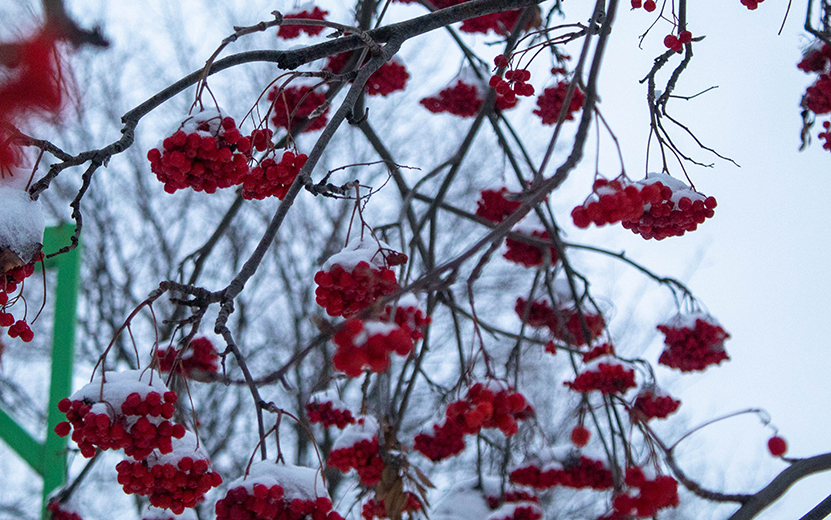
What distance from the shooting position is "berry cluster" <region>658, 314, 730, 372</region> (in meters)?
2.68

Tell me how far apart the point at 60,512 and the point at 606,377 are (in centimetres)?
199

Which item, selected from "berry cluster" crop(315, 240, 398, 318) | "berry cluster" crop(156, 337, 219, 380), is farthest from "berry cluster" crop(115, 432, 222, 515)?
"berry cluster" crop(156, 337, 219, 380)

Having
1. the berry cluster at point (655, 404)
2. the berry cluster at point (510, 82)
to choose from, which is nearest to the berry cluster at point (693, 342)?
the berry cluster at point (655, 404)

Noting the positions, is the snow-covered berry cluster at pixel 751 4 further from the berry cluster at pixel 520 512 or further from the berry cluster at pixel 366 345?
the berry cluster at pixel 520 512

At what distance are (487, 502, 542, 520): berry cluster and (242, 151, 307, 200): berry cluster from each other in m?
1.62

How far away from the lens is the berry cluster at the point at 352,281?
57.4 inches

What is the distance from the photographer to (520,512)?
2.53 m

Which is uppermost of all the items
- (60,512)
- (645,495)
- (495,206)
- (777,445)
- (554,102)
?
(554,102)

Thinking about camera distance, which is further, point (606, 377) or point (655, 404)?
point (655, 404)

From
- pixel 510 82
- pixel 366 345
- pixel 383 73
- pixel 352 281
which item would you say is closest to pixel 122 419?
pixel 352 281

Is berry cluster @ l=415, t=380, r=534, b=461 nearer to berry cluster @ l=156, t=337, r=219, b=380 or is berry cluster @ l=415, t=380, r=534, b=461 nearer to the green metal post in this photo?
berry cluster @ l=156, t=337, r=219, b=380

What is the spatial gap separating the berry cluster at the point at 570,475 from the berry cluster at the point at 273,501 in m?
1.18

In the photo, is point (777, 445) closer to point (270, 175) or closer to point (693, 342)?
point (693, 342)

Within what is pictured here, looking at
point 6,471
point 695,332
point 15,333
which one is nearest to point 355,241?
point 15,333
